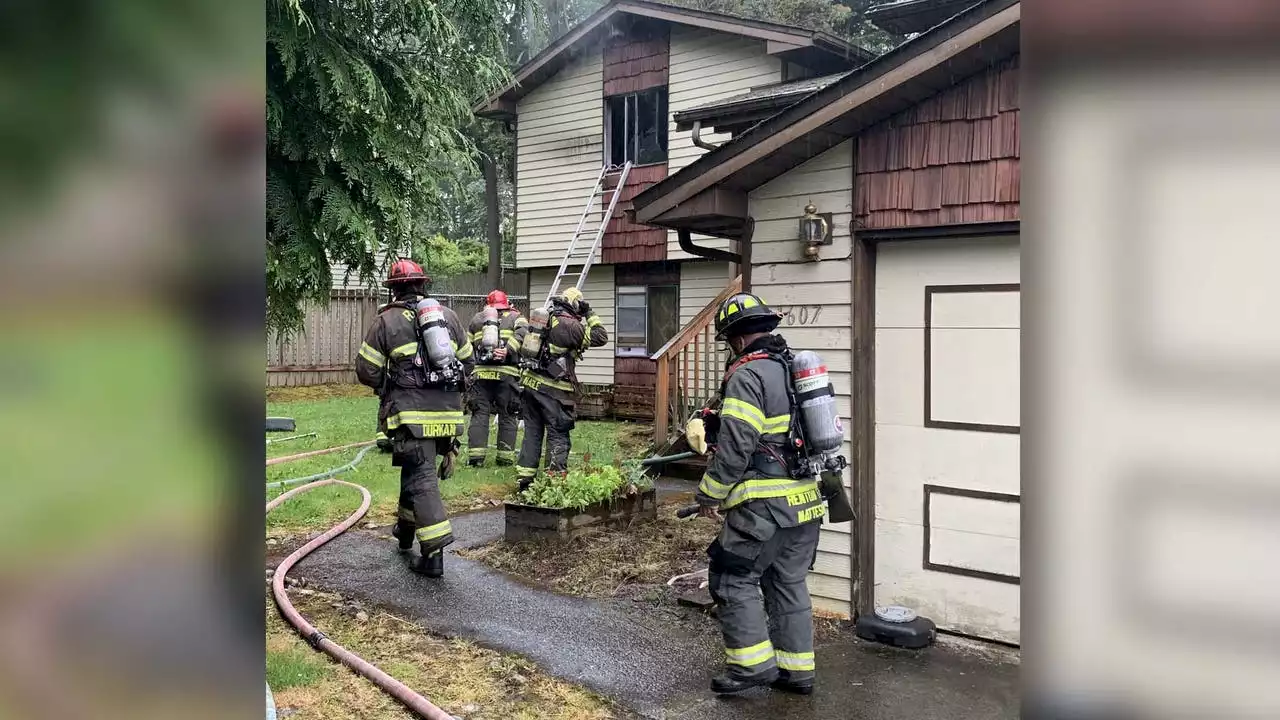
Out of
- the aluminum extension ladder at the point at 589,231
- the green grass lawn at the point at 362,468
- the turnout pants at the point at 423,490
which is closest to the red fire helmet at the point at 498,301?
the green grass lawn at the point at 362,468

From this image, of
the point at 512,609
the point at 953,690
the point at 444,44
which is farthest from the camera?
the point at 512,609

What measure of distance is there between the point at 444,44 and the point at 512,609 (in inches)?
141

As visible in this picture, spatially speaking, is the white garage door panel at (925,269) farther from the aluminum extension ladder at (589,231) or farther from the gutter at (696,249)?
the aluminum extension ladder at (589,231)

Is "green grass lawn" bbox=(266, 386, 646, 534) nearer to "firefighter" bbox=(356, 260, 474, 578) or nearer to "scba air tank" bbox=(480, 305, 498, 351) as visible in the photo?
"scba air tank" bbox=(480, 305, 498, 351)

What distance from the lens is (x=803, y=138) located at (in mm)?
5359

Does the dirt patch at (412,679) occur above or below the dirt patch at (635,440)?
below

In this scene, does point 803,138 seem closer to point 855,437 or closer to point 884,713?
point 855,437

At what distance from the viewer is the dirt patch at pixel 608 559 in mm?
6301

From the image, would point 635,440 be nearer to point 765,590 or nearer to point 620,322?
point 620,322

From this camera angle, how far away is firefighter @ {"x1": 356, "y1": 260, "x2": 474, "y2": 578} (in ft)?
21.0

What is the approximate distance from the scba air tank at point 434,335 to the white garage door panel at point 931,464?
3.09 meters
